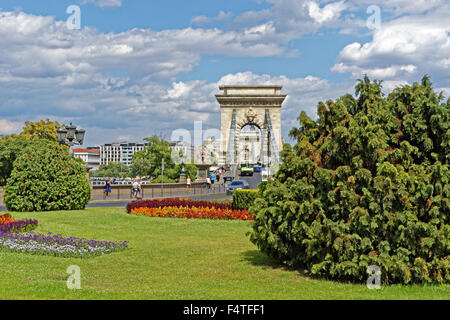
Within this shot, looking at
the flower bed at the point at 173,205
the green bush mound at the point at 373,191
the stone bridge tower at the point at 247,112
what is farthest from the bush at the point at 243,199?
the stone bridge tower at the point at 247,112

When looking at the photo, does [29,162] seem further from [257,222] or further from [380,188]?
[380,188]

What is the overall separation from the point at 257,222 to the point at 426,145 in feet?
9.64

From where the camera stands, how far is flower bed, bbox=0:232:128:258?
32.9 feet

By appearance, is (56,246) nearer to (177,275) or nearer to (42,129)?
(177,275)

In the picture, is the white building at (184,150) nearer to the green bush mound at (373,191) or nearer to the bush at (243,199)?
the bush at (243,199)

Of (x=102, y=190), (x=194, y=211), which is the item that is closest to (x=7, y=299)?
(x=194, y=211)

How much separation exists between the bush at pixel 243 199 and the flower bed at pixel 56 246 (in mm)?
7892

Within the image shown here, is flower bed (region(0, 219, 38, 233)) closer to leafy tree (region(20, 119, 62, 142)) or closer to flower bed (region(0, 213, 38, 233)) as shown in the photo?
flower bed (region(0, 213, 38, 233))

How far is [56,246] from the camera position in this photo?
409 inches

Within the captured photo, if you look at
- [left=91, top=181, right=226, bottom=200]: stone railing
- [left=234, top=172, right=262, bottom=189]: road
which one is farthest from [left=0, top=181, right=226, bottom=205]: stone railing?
[left=234, top=172, right=262, bottom=189]: road

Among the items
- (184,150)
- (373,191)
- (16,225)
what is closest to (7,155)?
(16,225)

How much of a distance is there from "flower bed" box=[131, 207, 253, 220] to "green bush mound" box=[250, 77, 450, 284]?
913cm

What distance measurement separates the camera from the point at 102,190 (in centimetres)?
3325

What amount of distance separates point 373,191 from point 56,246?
21.4 feet
